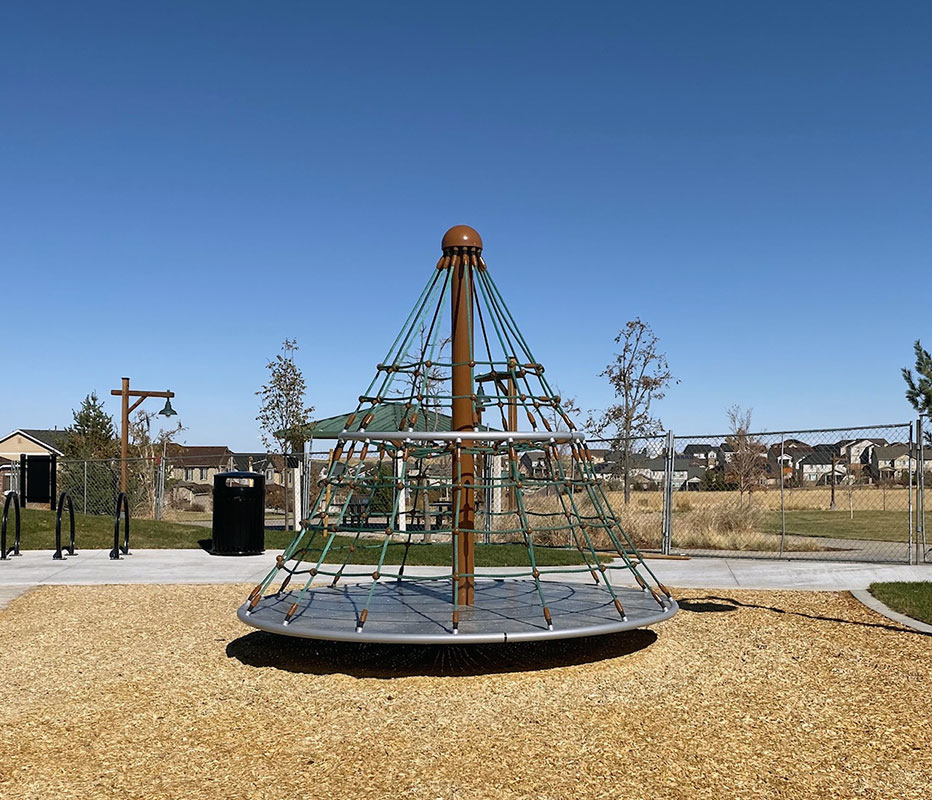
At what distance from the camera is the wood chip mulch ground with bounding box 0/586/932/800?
4555 millimetres

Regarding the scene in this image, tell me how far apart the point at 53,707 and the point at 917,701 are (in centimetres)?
540

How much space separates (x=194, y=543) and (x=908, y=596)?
11185mm

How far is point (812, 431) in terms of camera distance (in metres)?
14.3

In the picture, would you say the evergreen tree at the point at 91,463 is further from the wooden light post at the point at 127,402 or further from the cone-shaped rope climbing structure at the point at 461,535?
the cone-shaped rope climbing structure at the point at 461,535

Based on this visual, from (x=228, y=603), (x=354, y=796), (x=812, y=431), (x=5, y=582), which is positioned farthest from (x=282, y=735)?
(x=812, y=431)

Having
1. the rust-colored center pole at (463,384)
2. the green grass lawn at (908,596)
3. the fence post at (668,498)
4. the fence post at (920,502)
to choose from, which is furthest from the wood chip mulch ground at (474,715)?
the fence post at (668,498)

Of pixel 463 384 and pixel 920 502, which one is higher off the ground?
pixel 463 384

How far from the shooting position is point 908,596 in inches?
384

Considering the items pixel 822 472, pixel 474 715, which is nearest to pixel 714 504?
pixel 474 715

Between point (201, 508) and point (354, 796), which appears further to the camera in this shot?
point (201, 508)

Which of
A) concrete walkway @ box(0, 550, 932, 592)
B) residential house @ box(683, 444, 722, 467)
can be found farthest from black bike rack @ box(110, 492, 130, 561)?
residential house @ box(683, 444, 722, 467)

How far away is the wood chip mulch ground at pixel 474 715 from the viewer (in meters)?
4.55

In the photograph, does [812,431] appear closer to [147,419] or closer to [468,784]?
[468,784]

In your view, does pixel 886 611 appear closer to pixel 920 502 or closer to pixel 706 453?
pixel 920 502
